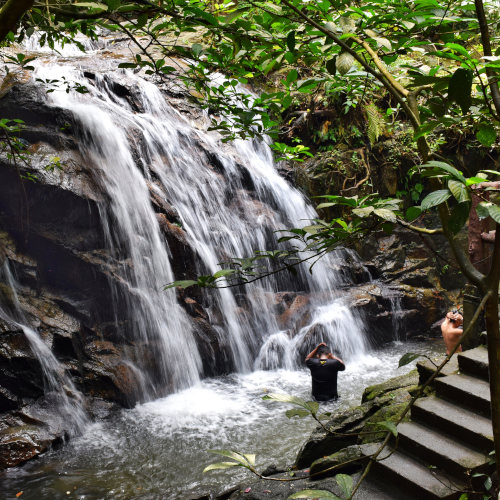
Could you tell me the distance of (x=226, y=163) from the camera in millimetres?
11086

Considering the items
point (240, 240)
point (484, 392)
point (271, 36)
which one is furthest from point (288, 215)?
point (271, 36)

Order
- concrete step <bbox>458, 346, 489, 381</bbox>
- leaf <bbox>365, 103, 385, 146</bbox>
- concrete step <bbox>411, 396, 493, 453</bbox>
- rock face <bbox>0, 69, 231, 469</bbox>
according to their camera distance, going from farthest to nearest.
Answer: rock face <bbox>0, 69, 231, 469</bbox>, concrete step <bbox>458, 346, 489, 381</bbox>, concrete step <bbox>411, 396, 493, 453</bbox>, leaf <bbox>365, 103, 385, 146</bbox>

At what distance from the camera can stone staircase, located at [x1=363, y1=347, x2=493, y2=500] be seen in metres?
3.26

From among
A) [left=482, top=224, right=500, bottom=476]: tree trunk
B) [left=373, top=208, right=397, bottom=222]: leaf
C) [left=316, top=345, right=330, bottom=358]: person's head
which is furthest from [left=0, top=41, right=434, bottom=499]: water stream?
[left=373, top=208, right=397, bottom=222]: leaf

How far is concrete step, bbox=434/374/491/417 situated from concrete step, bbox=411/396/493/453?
0.18 feet

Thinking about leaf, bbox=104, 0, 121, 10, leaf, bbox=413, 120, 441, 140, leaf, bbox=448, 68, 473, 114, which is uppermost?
leaf, bbox=104, 0, 121, 10

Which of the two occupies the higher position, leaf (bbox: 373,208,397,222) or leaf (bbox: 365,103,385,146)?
leaf (bbox: 365,103,385,146)

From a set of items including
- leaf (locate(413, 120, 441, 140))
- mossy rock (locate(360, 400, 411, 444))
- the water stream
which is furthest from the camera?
the water stream

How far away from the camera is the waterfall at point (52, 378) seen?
6.01 m

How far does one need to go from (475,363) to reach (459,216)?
3286 millimetres

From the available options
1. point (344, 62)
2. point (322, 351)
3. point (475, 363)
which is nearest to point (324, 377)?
point (322, 351)

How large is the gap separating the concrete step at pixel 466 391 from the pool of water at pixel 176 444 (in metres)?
2.10

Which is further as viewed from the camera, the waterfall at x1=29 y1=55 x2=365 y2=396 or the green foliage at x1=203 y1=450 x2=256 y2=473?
the waterfall at x1=29 y1=55 x2=365 y2=396

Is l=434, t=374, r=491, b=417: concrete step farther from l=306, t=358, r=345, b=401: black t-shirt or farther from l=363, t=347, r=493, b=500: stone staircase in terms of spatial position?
l=306, t=358, r=345, b=401: black t-shirt
